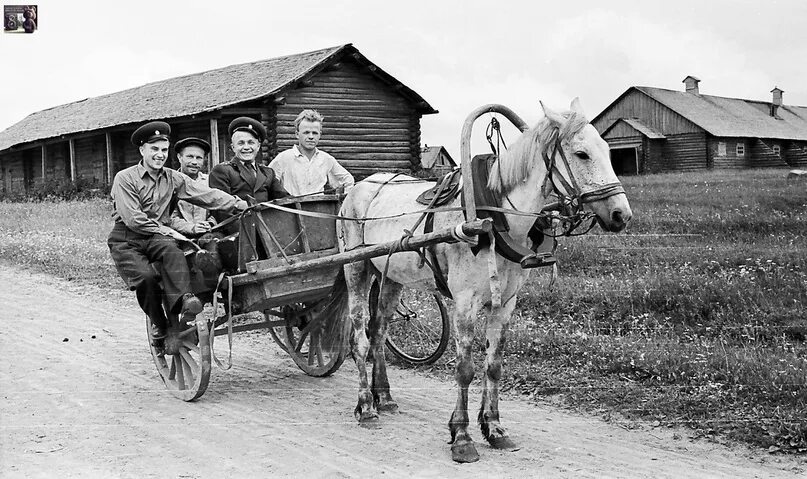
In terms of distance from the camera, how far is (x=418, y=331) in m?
7.78

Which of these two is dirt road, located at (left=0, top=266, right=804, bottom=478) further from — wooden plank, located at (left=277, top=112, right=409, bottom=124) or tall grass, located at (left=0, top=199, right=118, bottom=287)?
wooden plank, located at (left=277, top=112, right=409, bottom=124)

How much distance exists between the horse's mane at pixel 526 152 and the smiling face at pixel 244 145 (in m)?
2.66

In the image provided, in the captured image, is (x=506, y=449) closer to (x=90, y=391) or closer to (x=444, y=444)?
(x=444, y=444)

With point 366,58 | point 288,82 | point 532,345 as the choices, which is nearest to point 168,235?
point 532,345

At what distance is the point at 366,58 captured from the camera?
2380cm

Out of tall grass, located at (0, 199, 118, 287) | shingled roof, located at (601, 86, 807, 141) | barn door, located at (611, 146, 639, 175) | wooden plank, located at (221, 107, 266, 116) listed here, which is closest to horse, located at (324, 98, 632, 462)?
tall grass, located at (0, 199, 118, 287)

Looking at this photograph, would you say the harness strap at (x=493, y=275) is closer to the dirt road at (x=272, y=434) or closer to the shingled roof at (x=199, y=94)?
the dirt road at (x=272, y=434)

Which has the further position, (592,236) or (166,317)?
(592,236)

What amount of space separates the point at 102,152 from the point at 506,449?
28.2 metres

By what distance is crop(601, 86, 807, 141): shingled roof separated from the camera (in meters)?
44.0

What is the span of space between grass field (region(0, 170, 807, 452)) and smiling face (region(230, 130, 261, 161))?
8.43 ft

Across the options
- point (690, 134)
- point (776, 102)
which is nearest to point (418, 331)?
point (690, 134)

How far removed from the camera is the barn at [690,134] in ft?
142

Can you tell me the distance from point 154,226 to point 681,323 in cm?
515
